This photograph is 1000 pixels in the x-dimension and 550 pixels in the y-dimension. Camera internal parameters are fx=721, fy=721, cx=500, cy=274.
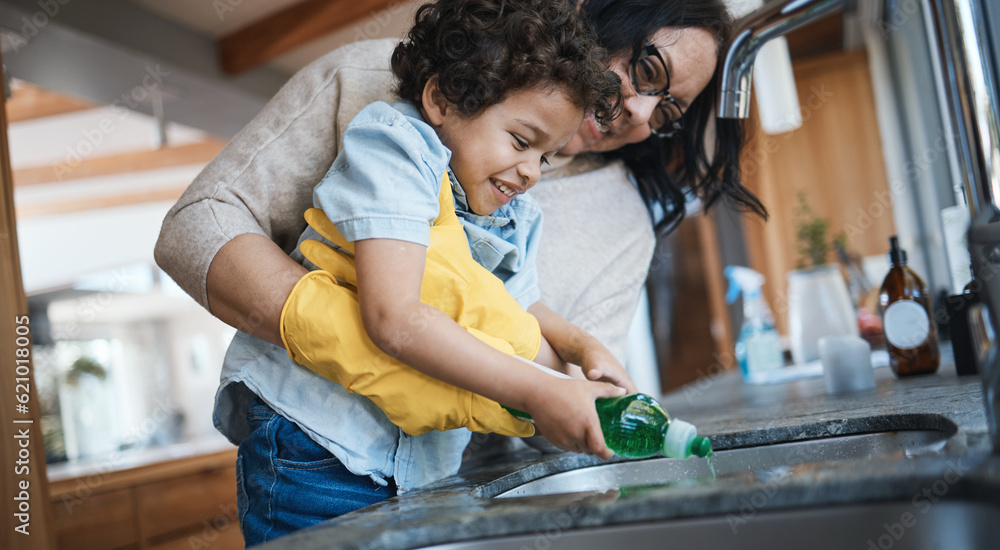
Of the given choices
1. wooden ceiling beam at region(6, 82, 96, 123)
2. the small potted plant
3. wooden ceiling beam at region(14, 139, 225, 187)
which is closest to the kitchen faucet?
the small potted plant

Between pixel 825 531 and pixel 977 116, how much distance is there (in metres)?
0.36

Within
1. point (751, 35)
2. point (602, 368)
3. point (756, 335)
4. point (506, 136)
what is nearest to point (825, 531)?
point (602, 368)

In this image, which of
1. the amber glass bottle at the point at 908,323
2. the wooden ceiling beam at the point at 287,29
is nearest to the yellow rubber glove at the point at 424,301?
the amber glass bottle at the point at 908,323

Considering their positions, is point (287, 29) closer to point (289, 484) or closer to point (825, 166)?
point (825, 166)

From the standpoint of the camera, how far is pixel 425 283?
649 millimetres

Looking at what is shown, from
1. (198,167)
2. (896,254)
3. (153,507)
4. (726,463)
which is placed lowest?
(153,507)

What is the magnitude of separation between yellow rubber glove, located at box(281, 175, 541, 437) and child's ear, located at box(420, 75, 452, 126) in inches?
3.2

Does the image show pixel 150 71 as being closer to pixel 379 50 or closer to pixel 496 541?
pixel 379 50

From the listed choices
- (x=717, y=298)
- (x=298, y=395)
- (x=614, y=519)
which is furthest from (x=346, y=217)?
(x=717, y=298)

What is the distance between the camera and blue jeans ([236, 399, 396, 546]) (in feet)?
2.23

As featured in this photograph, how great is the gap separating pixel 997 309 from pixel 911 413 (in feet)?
1.00

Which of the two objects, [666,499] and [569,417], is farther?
[569,417]

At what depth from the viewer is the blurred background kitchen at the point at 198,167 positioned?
2.81 metres

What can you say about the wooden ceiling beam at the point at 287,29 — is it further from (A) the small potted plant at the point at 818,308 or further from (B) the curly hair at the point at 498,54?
(B) the curly hair at the point at 498,54
